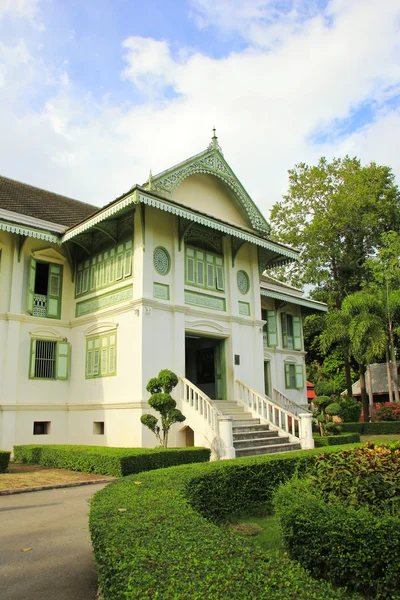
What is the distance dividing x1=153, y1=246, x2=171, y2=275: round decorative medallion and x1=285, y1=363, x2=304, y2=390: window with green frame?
434 inches

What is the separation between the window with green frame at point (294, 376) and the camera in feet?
78.6

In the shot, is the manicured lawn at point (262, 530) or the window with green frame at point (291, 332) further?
the window with green frame at point (291, 332)

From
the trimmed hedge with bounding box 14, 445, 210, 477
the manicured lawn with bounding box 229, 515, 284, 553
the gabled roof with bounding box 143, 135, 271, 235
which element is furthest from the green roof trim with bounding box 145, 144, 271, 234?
the manicured lawn with bounding box 229, 515, 284, 553

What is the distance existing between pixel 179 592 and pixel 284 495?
2.70m

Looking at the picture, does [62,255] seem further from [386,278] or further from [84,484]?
[386,278]

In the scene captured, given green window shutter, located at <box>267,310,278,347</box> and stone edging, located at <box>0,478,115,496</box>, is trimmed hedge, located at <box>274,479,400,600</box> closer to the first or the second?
stone edging, located at <box>0,478,115,496</box>

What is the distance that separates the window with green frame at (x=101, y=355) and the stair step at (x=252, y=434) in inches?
165

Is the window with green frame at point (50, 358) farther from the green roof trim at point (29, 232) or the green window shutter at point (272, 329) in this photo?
the green window shutter at point (272, 329)

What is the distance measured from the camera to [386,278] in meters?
26.5

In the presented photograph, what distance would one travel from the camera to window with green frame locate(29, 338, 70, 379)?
16.2 metres

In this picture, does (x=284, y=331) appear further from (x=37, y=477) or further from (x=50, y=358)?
(x=37, y=477)

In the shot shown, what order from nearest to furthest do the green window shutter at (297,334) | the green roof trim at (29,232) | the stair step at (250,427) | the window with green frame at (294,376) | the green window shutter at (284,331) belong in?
the stair step at (250,427), the green roof trim at (29,232), the window with green frame at (294,376), the green window shutter at (284,331), the green window shutter at (297,334)

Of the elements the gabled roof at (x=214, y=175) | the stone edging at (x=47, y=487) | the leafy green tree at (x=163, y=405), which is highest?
the gabled roof at (x=214, y=175)

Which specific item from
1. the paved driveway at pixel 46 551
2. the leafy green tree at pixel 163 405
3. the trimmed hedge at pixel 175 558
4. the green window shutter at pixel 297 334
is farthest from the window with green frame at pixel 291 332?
the trimmed hedge at pixel 175 558
